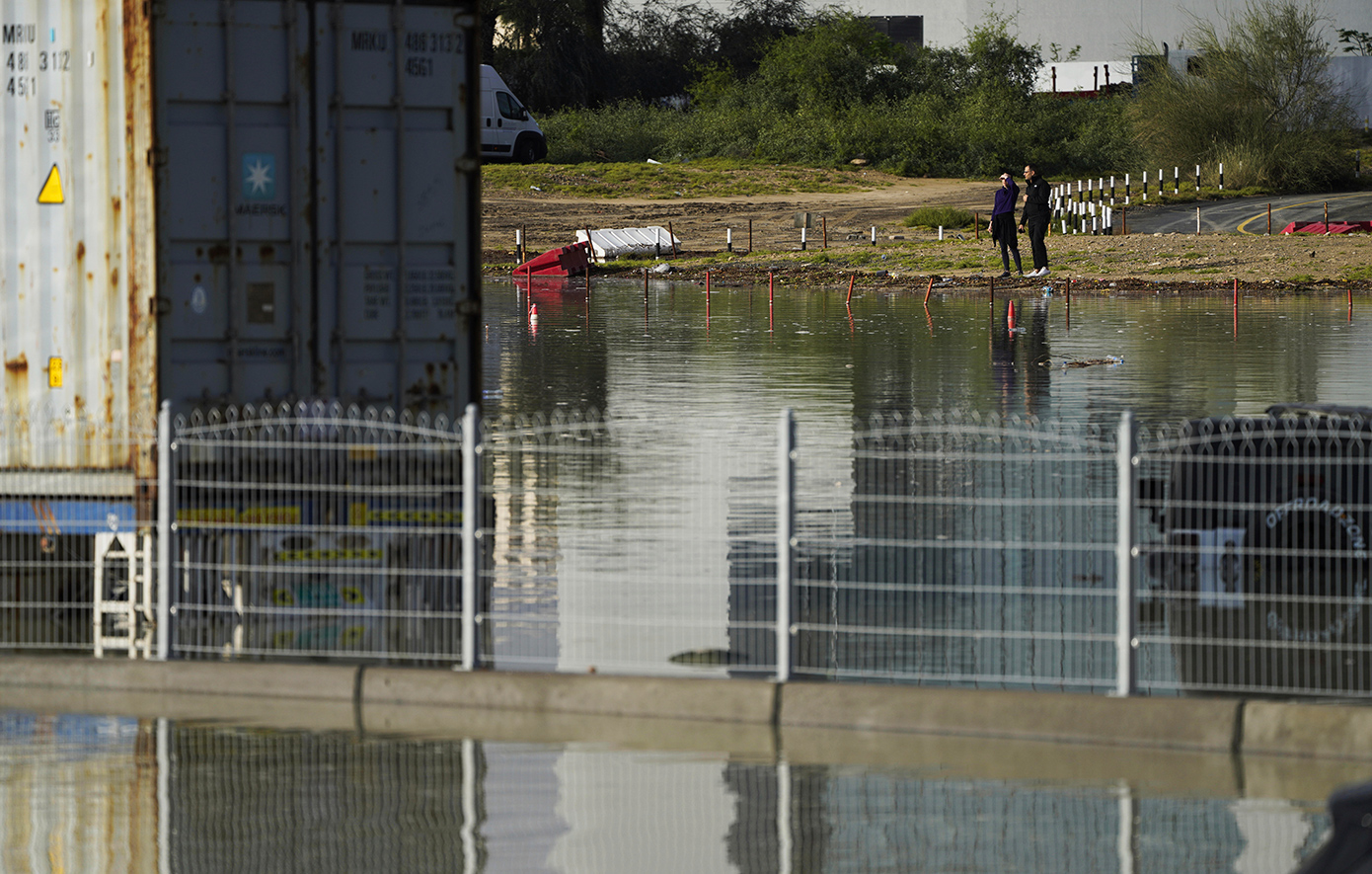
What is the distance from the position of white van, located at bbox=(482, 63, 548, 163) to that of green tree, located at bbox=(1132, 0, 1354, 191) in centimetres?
2097

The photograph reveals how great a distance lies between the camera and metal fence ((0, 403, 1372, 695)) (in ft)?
28.7

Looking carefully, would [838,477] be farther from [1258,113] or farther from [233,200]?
[1258,113]

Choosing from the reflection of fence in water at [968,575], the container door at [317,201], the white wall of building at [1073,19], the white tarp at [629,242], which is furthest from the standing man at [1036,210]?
the white wall of building at [1073,19]

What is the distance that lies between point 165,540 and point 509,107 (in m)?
53.5

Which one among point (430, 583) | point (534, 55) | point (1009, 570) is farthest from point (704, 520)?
point (534, 55)

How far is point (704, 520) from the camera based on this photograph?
12805 mm

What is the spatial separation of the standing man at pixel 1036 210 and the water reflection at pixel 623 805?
1046 inches

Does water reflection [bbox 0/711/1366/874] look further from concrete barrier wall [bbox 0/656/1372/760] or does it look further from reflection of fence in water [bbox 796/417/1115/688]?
reflection of fence in water [bbox 796/417/1115/688]

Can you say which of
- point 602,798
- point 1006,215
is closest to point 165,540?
point 602,798

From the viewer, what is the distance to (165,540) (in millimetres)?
8898

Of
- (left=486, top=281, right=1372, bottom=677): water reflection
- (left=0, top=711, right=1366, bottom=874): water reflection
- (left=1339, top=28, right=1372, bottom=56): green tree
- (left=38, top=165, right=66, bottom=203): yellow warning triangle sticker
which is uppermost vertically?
(left=1339, top=28, right=1372, bottom=56): green tree

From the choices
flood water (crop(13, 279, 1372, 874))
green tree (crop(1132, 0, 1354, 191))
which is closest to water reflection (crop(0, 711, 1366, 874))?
flood water (crop(13, 279, 1372, 874))

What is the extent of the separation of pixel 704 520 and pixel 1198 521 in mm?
4032

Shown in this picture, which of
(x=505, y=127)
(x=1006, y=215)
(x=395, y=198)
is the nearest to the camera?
(x=395, y=198)
